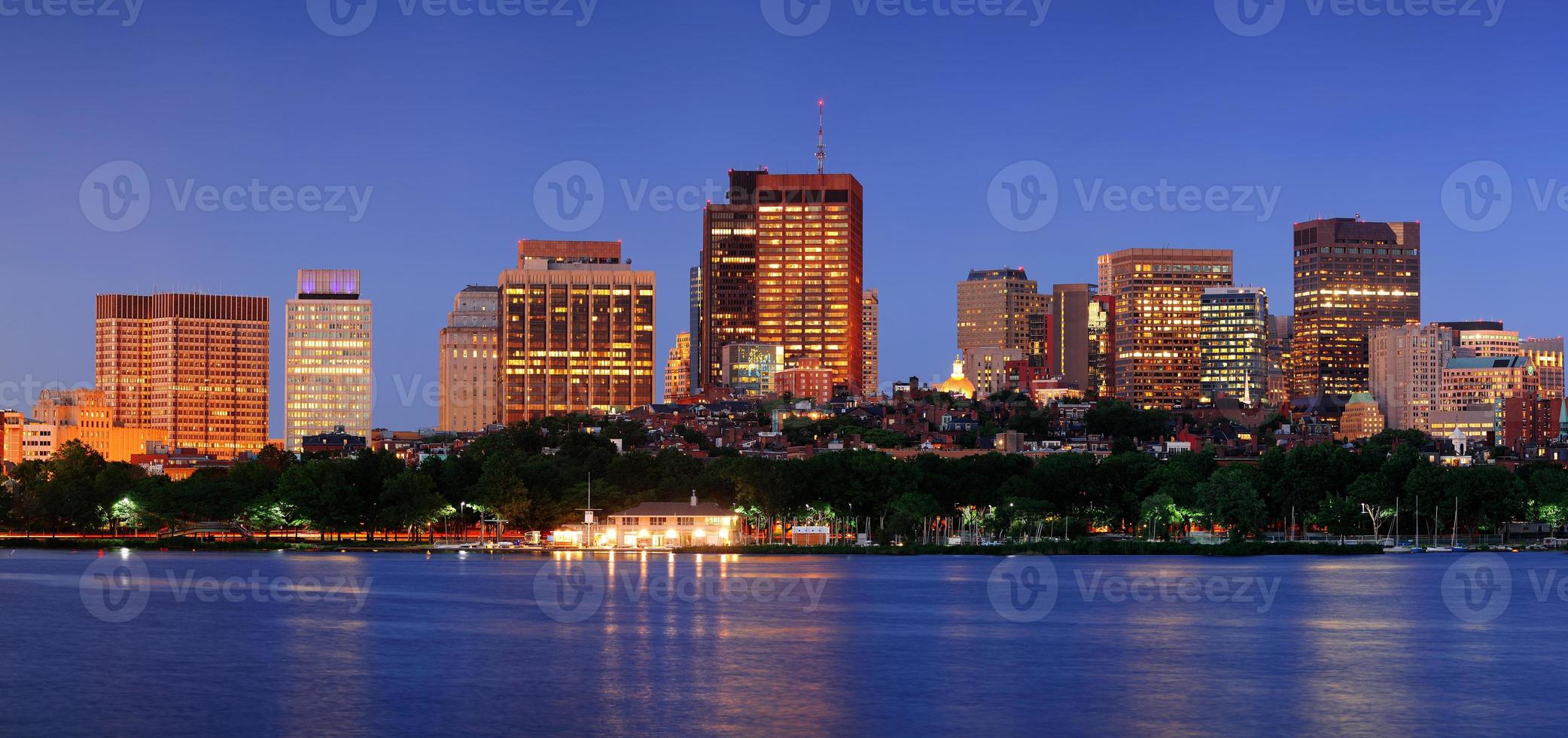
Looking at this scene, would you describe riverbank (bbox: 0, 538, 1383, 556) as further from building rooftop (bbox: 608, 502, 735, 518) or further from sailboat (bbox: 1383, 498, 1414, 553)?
building rooftop (bbox: 608, 502, 735, 518)

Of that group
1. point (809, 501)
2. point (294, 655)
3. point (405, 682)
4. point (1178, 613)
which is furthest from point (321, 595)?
point (809, 501)

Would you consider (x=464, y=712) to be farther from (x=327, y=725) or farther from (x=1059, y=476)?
(x=1059, y=476)

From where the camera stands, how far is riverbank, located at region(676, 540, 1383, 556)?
132 meters

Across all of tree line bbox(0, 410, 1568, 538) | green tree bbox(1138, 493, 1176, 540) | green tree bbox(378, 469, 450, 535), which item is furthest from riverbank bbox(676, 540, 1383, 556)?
green tree bbox(378, 469, 450, 535)

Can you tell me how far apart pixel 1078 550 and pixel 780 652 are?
6721 centimetres

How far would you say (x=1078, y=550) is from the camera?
5192 inches

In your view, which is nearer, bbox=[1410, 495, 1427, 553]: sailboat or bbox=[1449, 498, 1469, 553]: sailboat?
bbox=[1410, 495, 1427, 553]: sailboat

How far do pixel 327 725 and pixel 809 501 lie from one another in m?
89.8

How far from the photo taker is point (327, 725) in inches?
2016

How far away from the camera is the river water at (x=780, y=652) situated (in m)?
52.8

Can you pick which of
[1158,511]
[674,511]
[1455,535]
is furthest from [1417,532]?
[674,511]

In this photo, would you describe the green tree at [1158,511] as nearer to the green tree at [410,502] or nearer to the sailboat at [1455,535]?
Result: the sailboat at [1455,535]

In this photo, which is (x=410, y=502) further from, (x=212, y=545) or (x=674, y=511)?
(x=674, y=511)

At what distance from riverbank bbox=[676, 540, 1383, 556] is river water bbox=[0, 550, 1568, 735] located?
717 inches
